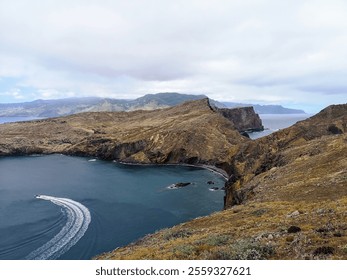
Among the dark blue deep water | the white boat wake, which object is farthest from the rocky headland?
the white boat wake

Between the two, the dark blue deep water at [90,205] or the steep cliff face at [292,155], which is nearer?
the steep cliff face at [292,155]

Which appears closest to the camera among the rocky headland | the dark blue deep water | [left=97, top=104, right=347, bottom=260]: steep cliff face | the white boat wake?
[left=97, top=104, right=347, bottom=260]: steep cliff face

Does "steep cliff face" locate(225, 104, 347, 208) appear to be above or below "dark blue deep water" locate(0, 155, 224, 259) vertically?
above

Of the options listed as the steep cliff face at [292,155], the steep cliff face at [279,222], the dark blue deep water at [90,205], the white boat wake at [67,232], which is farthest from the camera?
the dark blue deep water at [90,205]

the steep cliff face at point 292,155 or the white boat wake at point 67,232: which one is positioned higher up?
the steep cliff face at point 292,155

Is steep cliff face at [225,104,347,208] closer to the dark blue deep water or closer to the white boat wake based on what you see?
the dark blue deep water

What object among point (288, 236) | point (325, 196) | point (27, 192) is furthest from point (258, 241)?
point (27, 192)

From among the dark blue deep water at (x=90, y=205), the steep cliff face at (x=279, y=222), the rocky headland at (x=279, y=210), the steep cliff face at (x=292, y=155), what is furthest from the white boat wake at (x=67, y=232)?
the steep cliff face at (x=292, y=155)

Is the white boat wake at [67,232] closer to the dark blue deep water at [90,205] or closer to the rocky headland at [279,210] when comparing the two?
the dark blue deep water at [90,205]
